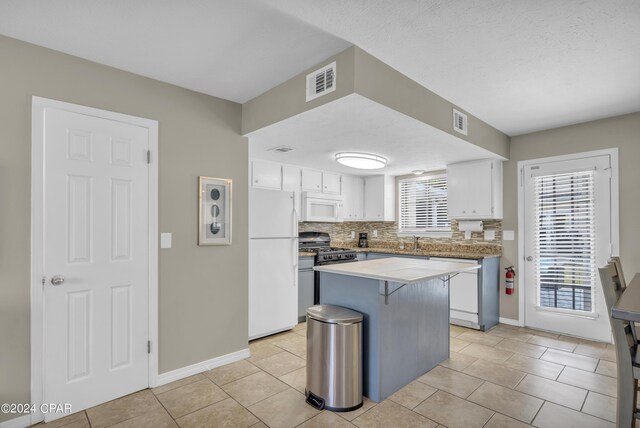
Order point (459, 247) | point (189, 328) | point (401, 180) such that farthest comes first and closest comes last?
point (401, 180)
point (459, 247)
point (189, 328)

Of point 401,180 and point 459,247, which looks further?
point 401,180

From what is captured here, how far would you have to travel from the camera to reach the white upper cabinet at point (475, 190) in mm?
4238

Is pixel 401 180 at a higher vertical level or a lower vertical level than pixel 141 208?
higher

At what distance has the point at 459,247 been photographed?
484 centimetres

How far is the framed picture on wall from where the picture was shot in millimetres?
2955

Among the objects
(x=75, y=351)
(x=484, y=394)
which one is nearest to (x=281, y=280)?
(x=75, y=351)

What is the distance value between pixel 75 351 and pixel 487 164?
4.55 metres

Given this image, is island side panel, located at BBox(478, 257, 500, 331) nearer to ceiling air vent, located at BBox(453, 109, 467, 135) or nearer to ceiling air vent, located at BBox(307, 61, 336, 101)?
ceiling air vent, located at BBox(453, 109, 467, 135)

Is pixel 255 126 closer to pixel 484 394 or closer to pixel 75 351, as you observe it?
pixel 75 351

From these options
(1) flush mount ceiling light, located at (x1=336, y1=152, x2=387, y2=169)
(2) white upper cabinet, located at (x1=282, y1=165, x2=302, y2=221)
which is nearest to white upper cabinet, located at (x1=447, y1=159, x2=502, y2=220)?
(1) flush mount ceiling light, located at (x1=336, y1=152, x2=387, y2=169)

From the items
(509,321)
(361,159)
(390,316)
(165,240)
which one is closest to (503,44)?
(361,159)

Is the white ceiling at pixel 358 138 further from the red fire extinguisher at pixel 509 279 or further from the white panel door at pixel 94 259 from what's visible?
the red fire extinguisher at pixel 509 279

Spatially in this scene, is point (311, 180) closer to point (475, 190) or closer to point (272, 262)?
point (272, 262)

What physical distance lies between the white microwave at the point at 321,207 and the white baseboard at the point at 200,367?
218cm
